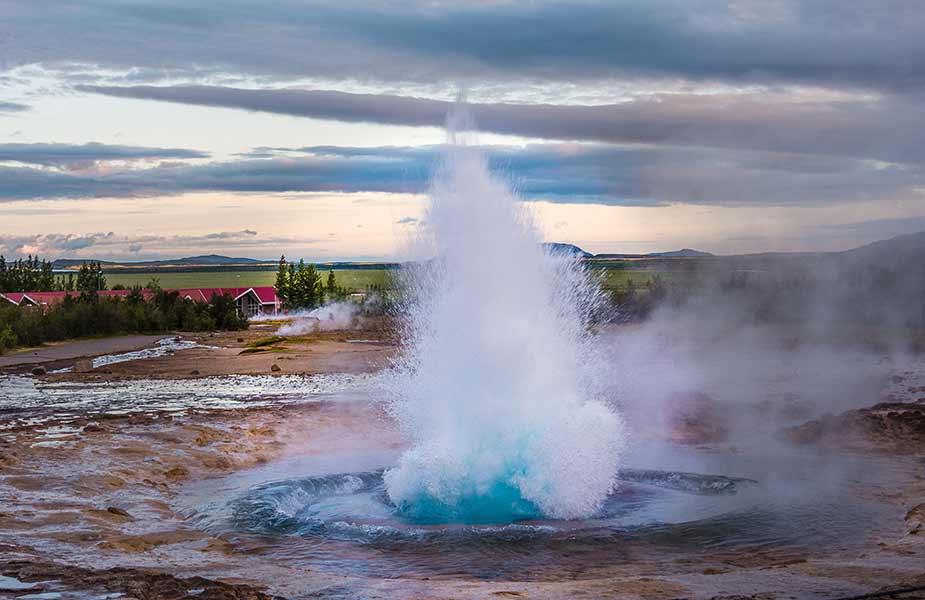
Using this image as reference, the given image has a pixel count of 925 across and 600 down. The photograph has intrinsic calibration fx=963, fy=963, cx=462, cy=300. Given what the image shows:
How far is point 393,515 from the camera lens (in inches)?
407

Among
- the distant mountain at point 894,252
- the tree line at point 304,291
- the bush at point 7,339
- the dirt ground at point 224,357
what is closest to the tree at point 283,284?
the tree line at point 304,291

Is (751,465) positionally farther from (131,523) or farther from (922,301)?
(922,301)

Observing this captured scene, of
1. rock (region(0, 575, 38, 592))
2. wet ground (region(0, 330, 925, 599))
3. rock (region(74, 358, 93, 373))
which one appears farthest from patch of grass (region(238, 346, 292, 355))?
rock (region(0, 575, 38, 592))

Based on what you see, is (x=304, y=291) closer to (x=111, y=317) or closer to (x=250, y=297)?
(x=250, y=297)

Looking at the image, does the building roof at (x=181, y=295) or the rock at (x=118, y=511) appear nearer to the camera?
the rock at (x=118, y=511)

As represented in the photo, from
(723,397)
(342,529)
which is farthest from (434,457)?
(723,397)

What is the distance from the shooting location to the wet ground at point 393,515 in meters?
7.32

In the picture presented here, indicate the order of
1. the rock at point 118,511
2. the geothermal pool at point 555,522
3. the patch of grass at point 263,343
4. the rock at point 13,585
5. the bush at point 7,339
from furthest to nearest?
the patch of grass at point 263,343 → the bush at point 7,339 → the rock at point 118,511 → the geothermal pool at point 555,522 → the rock at point 13,585

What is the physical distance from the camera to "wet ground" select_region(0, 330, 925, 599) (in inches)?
288

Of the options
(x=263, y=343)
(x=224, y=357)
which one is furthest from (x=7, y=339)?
(x=224, y=357)

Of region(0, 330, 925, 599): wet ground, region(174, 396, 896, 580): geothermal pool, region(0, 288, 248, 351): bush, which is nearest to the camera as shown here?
region(0, 330, 925, 599): wet ground

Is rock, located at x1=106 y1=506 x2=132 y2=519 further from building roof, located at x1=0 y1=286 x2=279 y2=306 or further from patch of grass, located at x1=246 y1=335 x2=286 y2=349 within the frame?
building roof, located at x1=0 y1=286 x2=279 y2=306

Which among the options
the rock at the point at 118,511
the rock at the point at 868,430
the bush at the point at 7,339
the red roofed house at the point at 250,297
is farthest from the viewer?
the red roofed house at the point at 250,297

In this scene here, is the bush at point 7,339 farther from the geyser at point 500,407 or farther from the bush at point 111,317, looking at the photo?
the geyser at point 500,407
